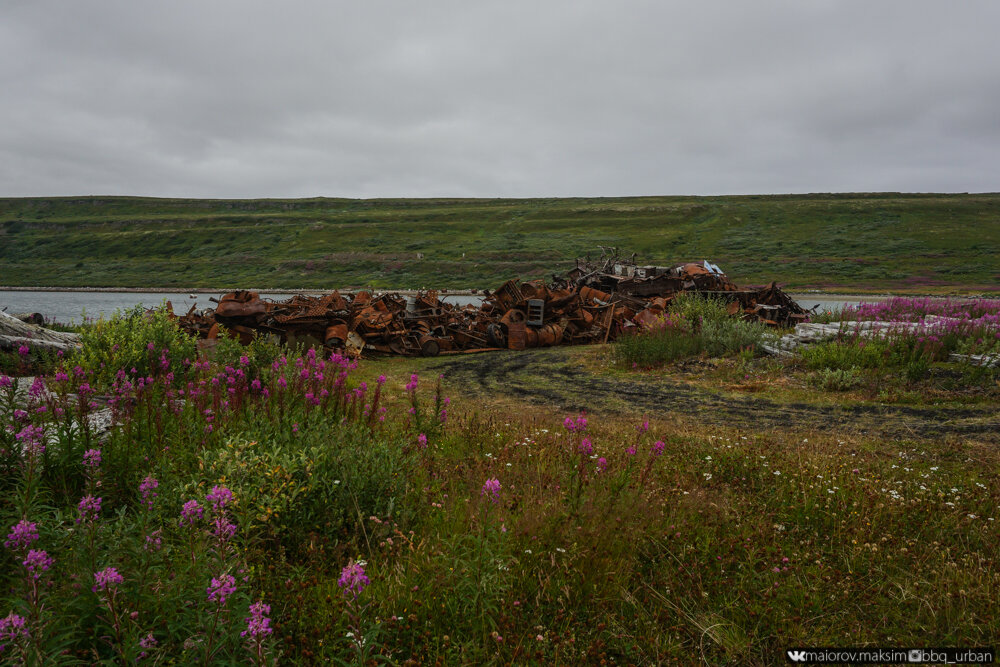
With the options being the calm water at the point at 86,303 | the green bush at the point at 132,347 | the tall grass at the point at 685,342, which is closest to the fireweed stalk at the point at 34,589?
the green bush at the point at 132,347

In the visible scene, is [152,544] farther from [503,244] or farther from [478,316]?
[503,244]

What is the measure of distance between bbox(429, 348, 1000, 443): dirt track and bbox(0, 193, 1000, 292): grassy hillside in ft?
160

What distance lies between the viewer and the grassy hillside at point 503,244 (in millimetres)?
63094

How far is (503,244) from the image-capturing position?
81562mm

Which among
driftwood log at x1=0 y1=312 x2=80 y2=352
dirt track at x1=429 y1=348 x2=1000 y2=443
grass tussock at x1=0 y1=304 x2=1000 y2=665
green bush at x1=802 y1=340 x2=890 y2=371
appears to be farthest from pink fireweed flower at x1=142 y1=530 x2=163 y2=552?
green bush at x1=802 y1=340 x2=890 y2=371

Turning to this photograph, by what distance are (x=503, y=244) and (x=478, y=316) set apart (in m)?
65.7

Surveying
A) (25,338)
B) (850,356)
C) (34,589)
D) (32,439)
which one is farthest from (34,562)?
(850,356)

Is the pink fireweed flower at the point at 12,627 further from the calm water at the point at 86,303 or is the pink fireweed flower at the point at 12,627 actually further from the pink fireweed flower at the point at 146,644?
the calm water at the point at 86,303

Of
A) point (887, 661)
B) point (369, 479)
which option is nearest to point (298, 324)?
point (369, 479)

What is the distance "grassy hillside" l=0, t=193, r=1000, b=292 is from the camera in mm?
63094

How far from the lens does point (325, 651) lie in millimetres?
2246

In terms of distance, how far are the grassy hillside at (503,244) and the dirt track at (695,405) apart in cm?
4865

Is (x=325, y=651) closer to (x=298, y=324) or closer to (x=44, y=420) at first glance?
(x=44, y=420)

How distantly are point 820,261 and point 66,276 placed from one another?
107805 mm
